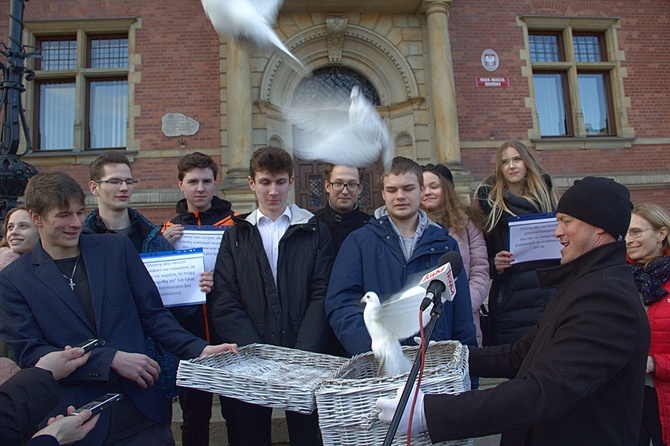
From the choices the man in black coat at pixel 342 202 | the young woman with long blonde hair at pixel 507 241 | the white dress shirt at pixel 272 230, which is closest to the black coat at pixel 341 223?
the man in black coat at pixel 342 202

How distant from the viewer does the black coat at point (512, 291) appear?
3.15m

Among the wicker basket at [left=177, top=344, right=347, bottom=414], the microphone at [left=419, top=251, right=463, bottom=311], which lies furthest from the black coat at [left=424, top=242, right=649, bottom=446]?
the wicker basket at [left=177, top=344, right=347, bottom=414]

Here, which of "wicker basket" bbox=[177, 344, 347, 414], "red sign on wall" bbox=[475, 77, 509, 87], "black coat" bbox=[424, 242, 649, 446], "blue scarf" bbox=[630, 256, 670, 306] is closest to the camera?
"black coat" bbox=[424, 242, 649, 446]

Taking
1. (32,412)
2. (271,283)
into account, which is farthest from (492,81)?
(32,412)

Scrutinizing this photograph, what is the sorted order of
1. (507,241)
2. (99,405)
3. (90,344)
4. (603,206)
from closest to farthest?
(603,206) → (99,405) → (90,344) → (507,241)

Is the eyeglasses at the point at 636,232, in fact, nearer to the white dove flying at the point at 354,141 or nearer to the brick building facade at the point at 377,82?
the white dove flying at the point at 354,141

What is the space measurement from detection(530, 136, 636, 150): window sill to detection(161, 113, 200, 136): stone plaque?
264 inches

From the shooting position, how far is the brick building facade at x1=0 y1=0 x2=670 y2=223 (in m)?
9.18

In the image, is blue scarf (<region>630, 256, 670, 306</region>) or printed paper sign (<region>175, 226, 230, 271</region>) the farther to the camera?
printed paper sign (<region>175, 226, 230, 271</region>)

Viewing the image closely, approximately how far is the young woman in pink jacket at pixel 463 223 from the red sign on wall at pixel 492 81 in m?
6.96

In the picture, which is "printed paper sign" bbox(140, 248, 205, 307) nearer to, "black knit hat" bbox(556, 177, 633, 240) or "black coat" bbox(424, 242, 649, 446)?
"black coat" bbox(424, 242, 649, 446)

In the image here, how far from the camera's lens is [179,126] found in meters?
9.25

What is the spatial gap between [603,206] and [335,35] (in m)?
8.56

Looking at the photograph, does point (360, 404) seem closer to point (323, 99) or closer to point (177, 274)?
point (177, 274)
